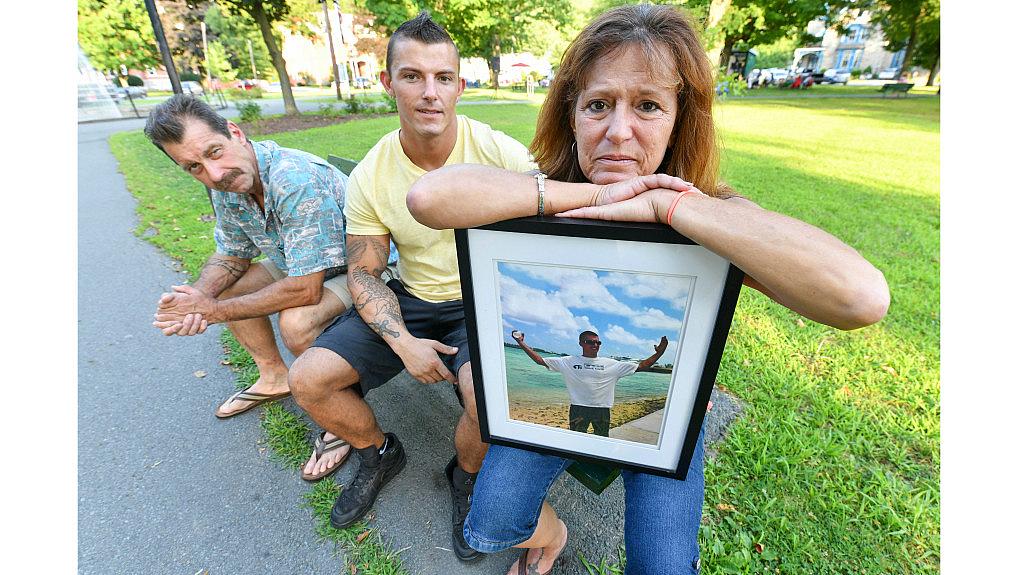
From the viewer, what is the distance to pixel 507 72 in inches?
1859

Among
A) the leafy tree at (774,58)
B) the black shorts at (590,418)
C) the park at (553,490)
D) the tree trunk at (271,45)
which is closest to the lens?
the black shorts at (590,418)

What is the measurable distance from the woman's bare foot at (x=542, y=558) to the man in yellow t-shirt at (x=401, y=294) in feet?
1.00

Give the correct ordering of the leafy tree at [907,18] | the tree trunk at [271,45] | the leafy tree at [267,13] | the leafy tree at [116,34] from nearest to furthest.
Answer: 1. the leafy tree at [267,13]
2. the tree trunk at [271,45]
3. the leafy tree at [907,18]
4. the leafy tree at [116,34]

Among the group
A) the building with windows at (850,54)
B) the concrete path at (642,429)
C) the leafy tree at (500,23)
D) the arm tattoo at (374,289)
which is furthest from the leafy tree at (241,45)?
the building with windows at (850,54)

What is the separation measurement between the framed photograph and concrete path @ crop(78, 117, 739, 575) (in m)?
0.90

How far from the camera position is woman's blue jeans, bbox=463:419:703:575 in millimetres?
1364

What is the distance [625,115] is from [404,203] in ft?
4.02

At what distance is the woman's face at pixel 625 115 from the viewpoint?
3.84 ft

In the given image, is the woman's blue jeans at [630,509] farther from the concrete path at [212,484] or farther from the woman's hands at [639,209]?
the woman's hands at [639,209]

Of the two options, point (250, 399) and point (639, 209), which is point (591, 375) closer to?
point (639, 209)

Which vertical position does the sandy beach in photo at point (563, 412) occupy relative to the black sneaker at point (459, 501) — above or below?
above

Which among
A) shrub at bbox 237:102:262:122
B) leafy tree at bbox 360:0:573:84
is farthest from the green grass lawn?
shrub at bbox 237:102:262:122

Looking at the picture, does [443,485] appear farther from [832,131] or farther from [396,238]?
[832,131]

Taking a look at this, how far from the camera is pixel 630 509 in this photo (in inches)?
56.6
